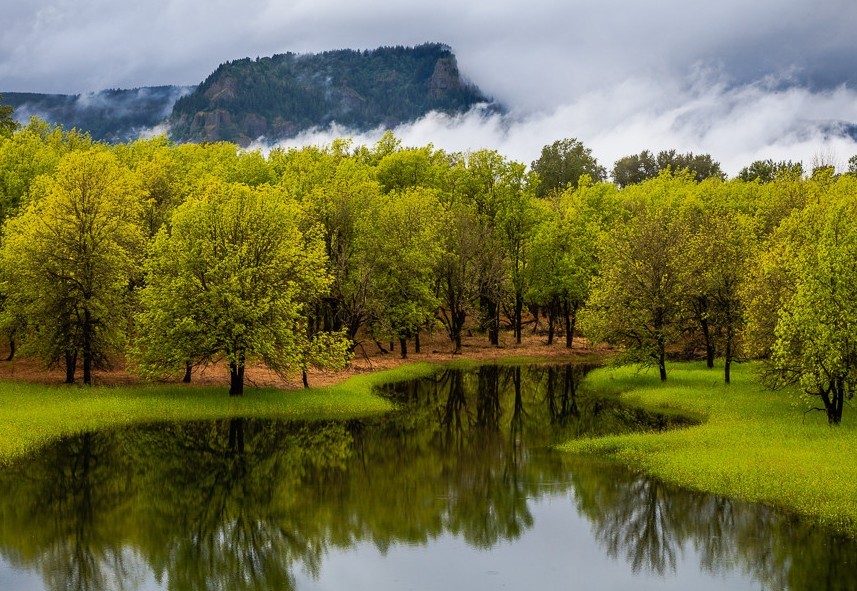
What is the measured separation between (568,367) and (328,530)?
49.3m

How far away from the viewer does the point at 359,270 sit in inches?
2677

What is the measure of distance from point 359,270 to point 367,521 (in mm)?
40430

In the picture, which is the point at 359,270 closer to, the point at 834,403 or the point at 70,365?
the point at 70,365

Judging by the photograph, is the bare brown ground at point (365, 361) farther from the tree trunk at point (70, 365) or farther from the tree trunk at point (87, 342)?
the tree trunk at point (87, 342)

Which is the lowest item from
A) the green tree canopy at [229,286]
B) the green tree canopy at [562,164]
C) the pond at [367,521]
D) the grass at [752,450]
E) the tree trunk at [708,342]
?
the pond at [367,521]

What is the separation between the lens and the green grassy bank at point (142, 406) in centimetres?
4131

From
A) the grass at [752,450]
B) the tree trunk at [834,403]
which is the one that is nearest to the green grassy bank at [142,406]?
the grass at [752,450]

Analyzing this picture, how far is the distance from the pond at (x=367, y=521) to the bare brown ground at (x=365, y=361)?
43.1 ft

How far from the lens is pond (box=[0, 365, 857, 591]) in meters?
24.5

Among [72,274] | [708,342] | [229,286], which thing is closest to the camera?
[229,286]

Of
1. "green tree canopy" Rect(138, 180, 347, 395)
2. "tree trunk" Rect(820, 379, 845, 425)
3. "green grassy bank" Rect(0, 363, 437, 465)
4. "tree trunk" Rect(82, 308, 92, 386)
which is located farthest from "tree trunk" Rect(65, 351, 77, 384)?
"tree trunk" Rect(820, 379, 845, 425)

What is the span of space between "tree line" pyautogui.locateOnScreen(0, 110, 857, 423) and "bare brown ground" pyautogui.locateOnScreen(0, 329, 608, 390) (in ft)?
5.06

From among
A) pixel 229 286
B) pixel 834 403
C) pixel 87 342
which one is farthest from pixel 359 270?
pixel 834 403

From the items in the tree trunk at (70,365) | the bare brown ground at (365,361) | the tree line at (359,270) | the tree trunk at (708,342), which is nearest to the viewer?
the tree line at (359,270)
